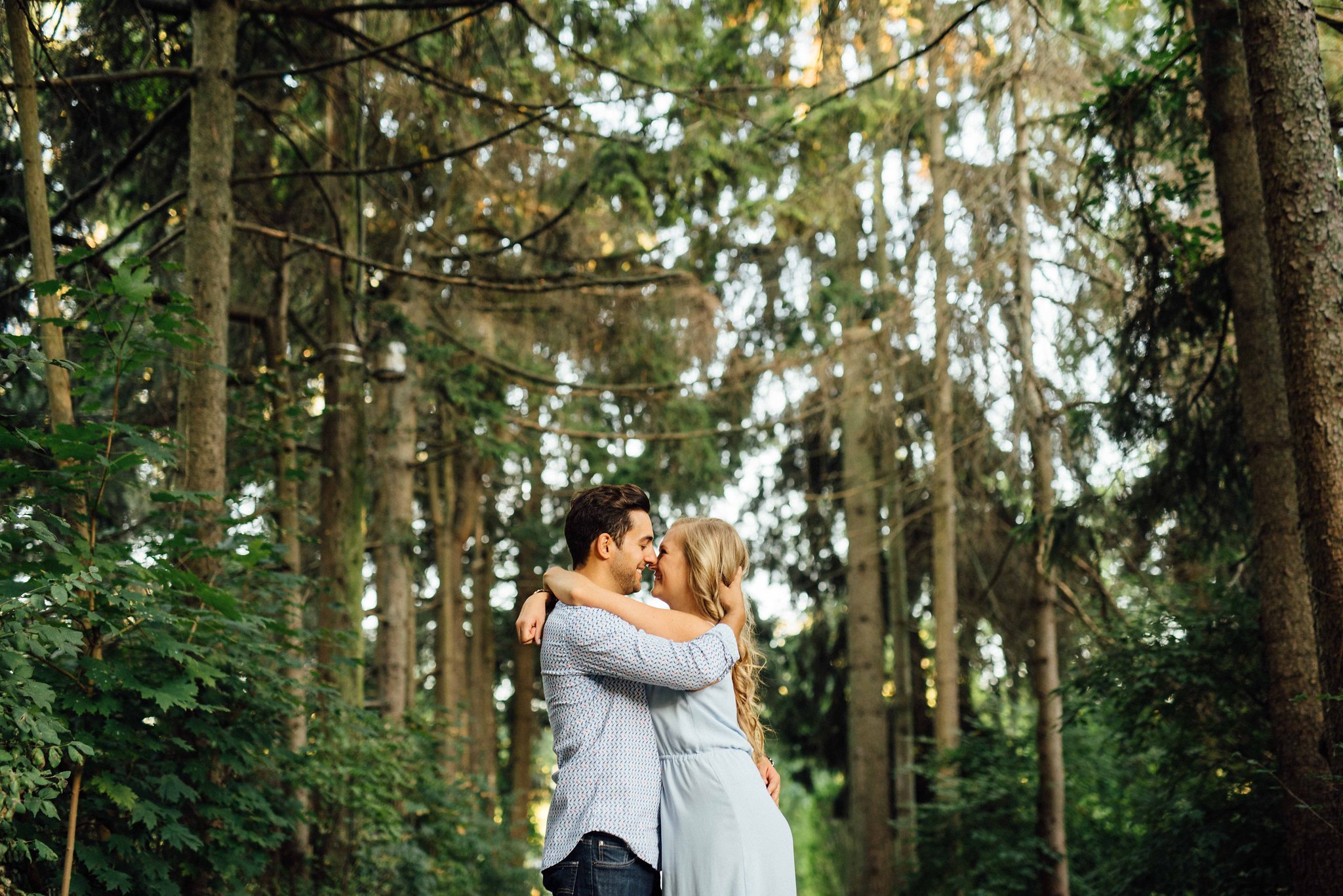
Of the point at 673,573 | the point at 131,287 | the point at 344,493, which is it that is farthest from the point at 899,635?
the point at 131,287

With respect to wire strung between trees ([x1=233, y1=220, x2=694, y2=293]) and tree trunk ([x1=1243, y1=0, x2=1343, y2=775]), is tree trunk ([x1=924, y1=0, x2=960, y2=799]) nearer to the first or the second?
wire strung between trees ([x1=233, y1=220, x2=694, y2=293])

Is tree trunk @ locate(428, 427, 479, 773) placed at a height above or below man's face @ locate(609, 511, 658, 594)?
above

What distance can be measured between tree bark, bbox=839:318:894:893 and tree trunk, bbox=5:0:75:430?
989 cm

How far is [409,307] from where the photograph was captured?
12594mm

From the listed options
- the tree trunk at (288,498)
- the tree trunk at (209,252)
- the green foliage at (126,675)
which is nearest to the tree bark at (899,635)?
the tree trunk at (288,498)

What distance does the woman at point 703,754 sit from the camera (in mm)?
3184

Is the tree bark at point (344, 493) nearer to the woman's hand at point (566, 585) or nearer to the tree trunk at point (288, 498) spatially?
the tree trunk at point (288, 498)

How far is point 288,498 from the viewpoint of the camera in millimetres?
8531

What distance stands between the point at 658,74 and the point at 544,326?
410 centimetres

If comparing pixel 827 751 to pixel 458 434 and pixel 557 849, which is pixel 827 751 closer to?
pixel 458 434

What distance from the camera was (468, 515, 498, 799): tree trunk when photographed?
1827 cm

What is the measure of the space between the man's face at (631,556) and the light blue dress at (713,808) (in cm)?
33

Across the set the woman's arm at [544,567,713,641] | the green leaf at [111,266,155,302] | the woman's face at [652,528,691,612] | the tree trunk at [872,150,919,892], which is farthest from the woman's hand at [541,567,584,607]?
the tree trunk at [872,150,919,892]

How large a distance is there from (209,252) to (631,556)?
395 centimetres
